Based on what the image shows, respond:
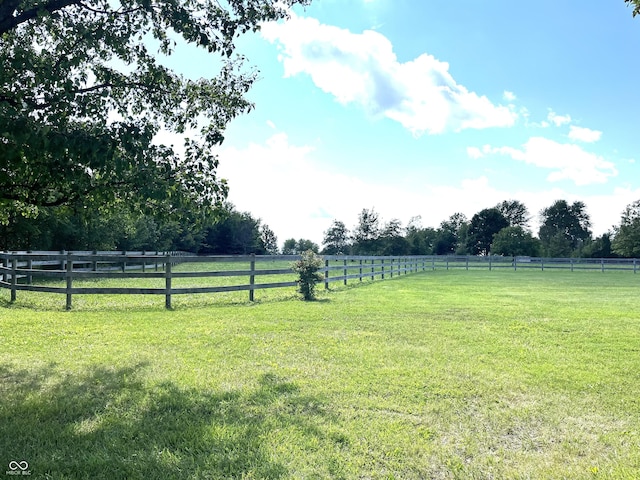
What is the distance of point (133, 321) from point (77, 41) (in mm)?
4795

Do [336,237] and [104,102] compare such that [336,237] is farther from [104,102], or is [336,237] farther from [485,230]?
[104,102]

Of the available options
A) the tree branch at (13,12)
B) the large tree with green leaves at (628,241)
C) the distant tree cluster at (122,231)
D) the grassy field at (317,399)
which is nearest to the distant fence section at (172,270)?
the distant tree cluster at (122,231)

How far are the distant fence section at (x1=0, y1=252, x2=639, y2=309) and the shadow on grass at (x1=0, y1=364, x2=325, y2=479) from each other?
4.47 metres

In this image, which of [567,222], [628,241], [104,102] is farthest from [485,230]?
[104,102]

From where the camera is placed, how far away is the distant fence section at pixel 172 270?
31.0 feet

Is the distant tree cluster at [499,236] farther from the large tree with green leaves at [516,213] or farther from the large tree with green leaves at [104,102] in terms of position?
the large tree with green leaves at [104,102]

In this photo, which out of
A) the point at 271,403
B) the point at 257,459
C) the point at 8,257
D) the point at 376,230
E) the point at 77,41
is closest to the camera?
the point at 257,459

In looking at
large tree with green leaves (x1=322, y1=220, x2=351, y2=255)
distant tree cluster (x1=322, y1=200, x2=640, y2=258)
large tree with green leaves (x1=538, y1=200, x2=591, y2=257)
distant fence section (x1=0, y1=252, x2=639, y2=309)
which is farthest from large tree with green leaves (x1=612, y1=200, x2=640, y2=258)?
large tree with green leaves (x1=322, y1=220, x2=351, y2=255)

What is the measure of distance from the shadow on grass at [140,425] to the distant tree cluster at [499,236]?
6147 centimetres

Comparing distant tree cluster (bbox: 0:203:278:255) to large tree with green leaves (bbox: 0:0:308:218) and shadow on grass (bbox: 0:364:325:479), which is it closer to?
large tree with green leaves (bbox: 0:0:308:218)

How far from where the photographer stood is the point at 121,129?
425cm

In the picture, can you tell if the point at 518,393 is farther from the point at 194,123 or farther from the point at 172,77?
the point at 172,77

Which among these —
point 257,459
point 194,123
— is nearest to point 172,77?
point 194,123

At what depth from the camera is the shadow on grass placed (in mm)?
2674
